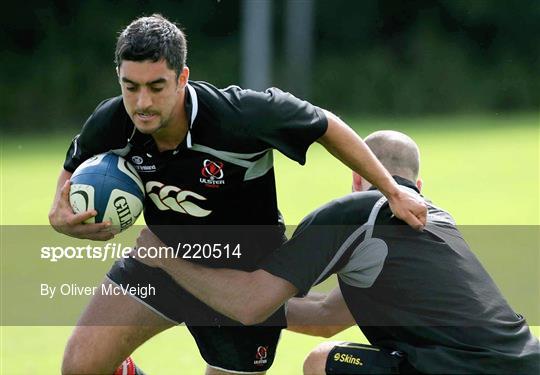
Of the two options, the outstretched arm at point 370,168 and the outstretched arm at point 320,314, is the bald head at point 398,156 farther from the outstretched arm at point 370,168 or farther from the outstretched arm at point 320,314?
the outstretched arm at point 320,314

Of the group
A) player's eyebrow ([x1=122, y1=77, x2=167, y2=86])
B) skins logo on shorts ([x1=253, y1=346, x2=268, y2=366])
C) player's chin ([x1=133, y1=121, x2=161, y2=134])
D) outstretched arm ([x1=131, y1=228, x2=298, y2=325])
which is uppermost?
player's eyebrow ([x1=122, y1=77, x2=167, y2=86])

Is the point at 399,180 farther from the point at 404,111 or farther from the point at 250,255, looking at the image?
the point at 404,111

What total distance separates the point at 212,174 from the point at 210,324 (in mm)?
861

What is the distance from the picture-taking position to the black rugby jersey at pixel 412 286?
4.80 meters

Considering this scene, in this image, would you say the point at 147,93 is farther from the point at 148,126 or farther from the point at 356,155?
the point at 356,155

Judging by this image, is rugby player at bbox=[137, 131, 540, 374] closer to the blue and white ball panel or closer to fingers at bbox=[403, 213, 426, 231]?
fingers at bbox=[403, 213, 426, 231]

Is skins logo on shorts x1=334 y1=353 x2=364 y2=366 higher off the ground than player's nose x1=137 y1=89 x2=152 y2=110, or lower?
lower

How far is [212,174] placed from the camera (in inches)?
218

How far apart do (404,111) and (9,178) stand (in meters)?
11.5

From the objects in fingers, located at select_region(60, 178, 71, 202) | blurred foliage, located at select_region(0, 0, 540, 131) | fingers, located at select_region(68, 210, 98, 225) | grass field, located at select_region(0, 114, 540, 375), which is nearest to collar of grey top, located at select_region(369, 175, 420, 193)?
fingers, located at select_region(68, 210, 98, 225)

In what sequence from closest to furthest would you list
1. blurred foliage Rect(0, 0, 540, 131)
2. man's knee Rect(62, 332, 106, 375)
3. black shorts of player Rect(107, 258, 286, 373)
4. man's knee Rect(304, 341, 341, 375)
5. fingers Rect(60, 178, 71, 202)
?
1. man's knee Rect(304, 341, 341, 375)
2. fingers Rect(60, 178, 71, 202)
3. man's knee Rect(62, 332, 106, 375)
4. black shorts of player Rect(107, 258, 286, 373)
5. blurred foliage Rect(0, 0, 540, 131)

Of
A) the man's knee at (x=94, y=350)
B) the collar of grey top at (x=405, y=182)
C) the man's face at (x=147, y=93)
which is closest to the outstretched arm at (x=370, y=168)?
the collar of grey top at (x=405, y=182)

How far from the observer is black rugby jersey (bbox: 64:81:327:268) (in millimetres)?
5352

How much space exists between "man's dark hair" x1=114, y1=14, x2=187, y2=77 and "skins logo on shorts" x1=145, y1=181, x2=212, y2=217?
60 centimetres
